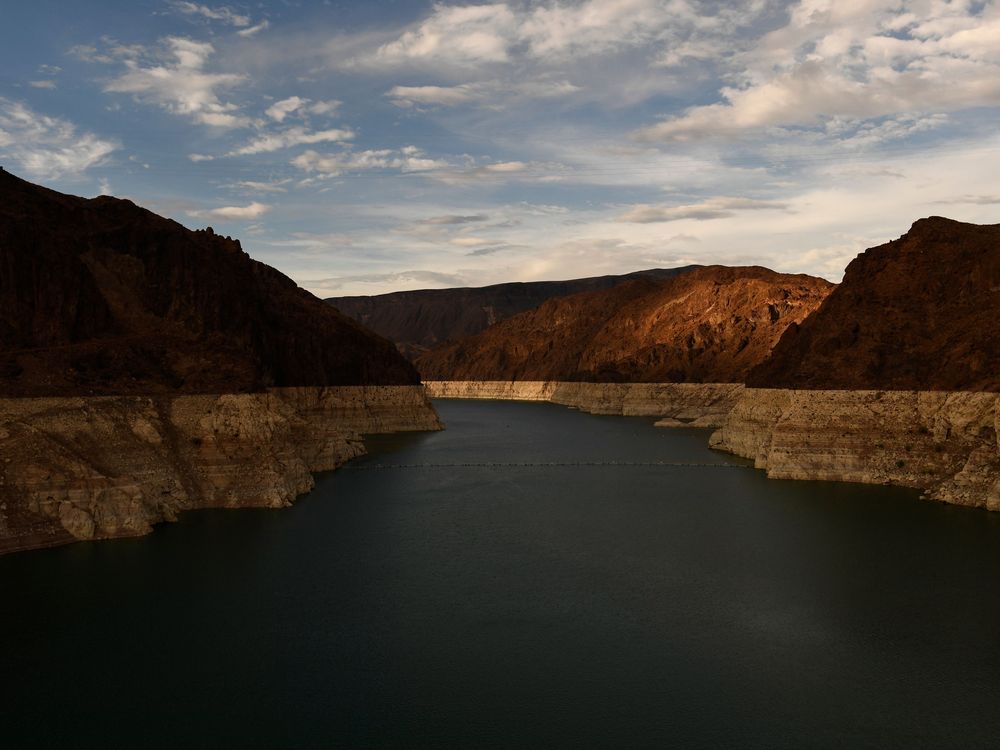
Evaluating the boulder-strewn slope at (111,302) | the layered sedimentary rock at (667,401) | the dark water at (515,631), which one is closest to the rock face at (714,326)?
the layered sedimentary rock at (667,401)

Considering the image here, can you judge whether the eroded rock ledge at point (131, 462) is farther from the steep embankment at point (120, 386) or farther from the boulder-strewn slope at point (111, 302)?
the boulder-strewn slope at point (111, 302)

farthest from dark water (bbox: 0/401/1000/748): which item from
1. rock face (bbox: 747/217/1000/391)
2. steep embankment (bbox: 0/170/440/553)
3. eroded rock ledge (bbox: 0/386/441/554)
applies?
rock face (bbox: 747/217/1000/391)

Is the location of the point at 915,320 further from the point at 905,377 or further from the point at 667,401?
the point at 667,401

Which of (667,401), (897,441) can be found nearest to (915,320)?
(897,441)

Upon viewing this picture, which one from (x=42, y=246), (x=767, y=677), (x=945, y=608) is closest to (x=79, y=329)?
(x=42, y=246)

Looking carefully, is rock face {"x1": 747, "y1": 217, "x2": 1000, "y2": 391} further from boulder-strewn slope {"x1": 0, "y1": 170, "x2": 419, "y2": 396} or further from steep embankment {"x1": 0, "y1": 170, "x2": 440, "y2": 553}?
boulder-strewn slope {"x1": 0, "y1": 170, "x2": 419, "y2": 396}
